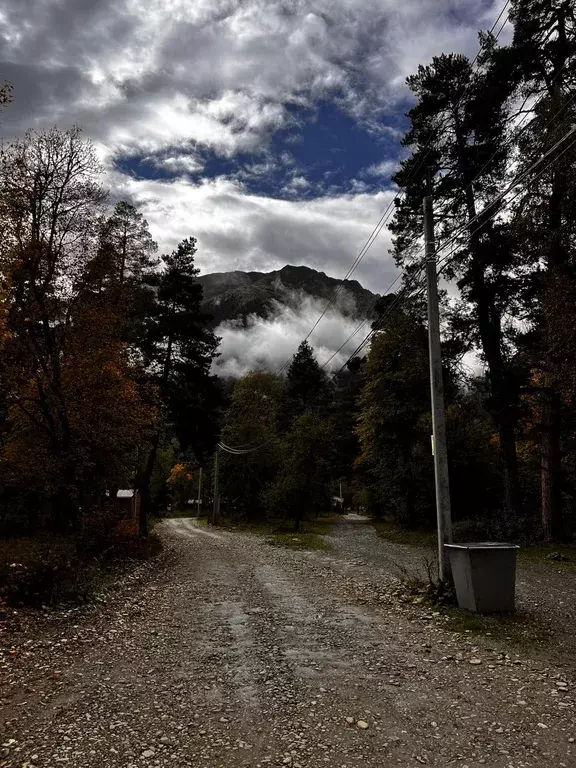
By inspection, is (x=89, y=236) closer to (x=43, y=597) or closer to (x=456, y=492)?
(x=43, y=597)

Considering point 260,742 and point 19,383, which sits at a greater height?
point 19,383

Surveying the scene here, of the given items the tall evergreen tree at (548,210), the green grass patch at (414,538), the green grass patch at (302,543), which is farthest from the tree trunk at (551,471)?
the green grass patch at (302,543)

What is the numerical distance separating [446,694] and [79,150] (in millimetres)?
16180

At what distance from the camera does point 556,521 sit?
1812 centimetres

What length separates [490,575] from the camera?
28.6 ft

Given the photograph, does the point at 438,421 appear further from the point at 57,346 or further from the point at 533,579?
the point at 57,346

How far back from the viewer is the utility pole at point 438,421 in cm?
992

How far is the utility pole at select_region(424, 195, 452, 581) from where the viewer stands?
391 inches

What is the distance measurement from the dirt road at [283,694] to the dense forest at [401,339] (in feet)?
18.0

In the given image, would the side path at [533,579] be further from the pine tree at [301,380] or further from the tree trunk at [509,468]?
the pine tree at [301,380]

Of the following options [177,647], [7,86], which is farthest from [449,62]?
[177,647]

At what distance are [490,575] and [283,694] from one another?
4552mm

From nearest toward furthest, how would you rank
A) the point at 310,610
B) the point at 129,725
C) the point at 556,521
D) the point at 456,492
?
1. the point at 129,725
2. the point at 310,610
3. the point at 556,521
4. the point at 456,492

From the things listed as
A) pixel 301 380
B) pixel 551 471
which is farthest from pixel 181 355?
pixel 301 380
